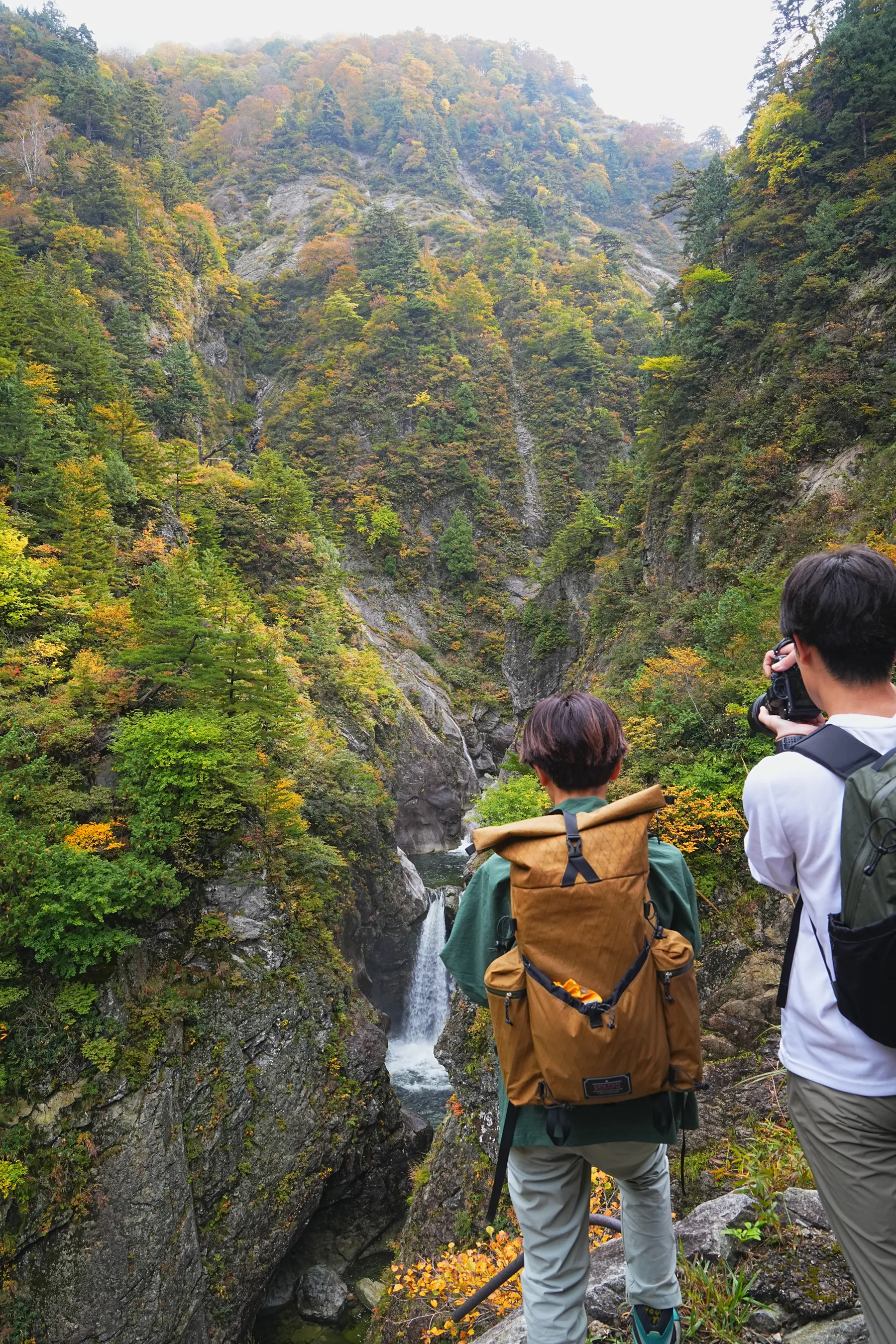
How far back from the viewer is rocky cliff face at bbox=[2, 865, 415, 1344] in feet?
26.6

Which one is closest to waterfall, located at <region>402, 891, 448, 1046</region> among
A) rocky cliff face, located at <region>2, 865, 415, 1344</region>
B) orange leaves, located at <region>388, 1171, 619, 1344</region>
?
rocky cliff face, located at <region>2, 865, 415, 1344</region>

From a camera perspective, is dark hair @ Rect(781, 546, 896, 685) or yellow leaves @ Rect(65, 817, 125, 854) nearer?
dark hair @ Rect(781, 546, 896, 685)

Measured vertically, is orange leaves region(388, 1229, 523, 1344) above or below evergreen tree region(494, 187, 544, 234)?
below

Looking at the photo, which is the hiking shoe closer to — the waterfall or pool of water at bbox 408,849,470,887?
the waterfall

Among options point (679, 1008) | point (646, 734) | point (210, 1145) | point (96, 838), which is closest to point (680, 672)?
point (646, 734)

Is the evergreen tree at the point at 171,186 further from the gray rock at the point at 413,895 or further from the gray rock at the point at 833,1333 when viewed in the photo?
the gray rock at the point at 833,1333

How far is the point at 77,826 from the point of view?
9.68m

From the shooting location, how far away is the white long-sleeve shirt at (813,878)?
1412mm

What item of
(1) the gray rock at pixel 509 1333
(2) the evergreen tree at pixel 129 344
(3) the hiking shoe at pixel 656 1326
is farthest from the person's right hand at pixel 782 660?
(2) the evergreen tree at pixel 129 344

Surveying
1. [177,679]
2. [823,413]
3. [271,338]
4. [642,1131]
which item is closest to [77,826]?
[177,679]

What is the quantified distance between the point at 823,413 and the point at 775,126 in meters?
9.95

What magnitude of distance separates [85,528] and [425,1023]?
14.9 meters

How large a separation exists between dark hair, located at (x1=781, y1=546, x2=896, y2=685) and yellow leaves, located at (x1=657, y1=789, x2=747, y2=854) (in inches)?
239

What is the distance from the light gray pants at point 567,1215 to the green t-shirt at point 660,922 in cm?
11
